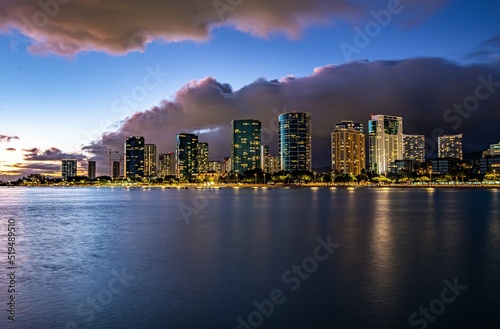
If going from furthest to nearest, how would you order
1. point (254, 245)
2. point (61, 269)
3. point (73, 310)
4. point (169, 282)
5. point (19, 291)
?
point (254, 245) → point (61, 269) → point (169, 282) → point (19, 291) → point (73, 310)

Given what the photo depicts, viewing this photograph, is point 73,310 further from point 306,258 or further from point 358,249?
point 358,249

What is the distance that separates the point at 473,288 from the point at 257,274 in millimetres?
14231

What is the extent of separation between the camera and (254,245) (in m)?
43.2

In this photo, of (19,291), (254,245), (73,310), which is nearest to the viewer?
(73,310)

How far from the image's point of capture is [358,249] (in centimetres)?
4009

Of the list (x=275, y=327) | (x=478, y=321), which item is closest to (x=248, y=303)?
(x=275, y=327)

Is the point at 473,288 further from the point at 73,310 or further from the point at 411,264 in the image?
the point at 73,310

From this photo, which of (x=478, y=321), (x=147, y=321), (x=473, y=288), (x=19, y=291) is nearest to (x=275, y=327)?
(x=147, y=321)

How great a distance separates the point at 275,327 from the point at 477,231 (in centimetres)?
4630

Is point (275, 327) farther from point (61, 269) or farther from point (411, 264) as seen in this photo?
point (61, 269)

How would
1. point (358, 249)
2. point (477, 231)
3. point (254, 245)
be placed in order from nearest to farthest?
point (358, 249)
point (254, 245)
point (477, 231)

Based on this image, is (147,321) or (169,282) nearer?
(147,321)

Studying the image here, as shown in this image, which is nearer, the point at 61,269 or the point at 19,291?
the point at 19,291

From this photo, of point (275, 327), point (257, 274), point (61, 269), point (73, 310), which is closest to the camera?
point (275, 327)
